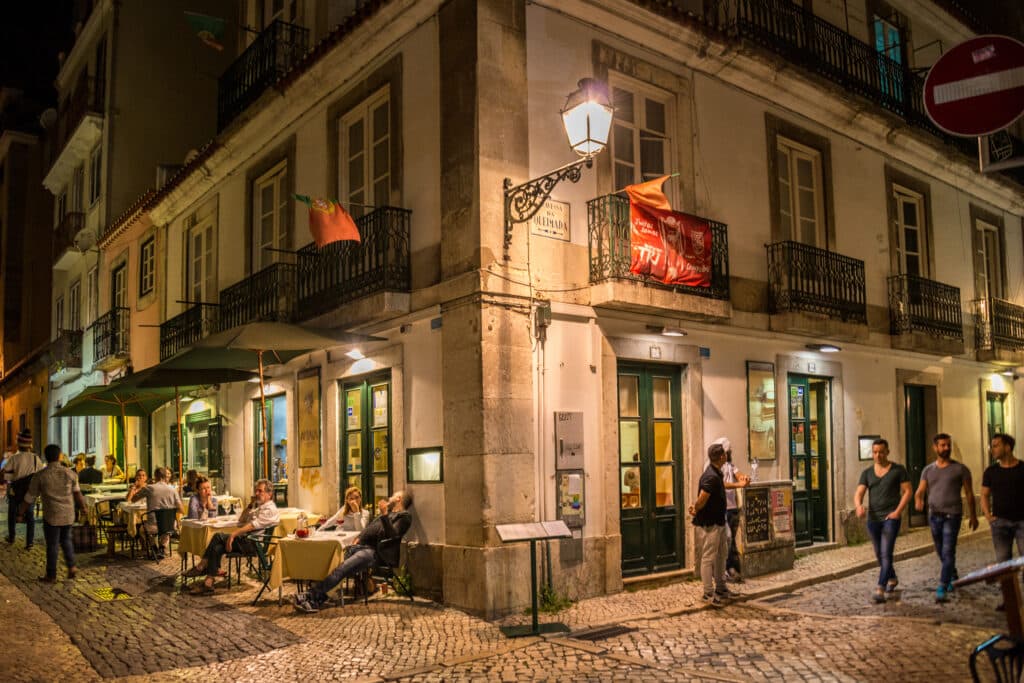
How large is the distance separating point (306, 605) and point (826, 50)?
10964mm

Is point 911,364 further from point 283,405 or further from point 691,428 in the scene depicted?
point 283,405

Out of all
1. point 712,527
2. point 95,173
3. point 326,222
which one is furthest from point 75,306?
point 712,527

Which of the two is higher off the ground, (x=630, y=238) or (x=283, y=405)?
(x=630, y=238)

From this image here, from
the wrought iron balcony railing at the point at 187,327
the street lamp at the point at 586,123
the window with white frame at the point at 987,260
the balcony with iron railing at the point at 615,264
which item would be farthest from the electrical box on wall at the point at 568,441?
the window with white frame at the point at 987,260

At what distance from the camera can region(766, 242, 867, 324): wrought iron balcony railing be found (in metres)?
11.9

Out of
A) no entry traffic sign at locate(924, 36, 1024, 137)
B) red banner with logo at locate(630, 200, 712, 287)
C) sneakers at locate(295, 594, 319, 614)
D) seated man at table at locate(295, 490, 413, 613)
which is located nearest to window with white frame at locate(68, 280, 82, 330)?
seated man at table at locate(295, 490, 413, 613)

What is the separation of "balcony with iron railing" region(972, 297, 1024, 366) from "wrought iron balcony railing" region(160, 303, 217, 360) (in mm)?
13750

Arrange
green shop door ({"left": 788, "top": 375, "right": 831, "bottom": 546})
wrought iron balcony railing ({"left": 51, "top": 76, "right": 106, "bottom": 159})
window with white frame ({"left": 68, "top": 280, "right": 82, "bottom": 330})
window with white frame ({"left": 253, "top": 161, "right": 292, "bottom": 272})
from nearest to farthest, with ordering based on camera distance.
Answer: green shop door ({"left": 788, "top": 375, "right": 831, "bottom": 546}) < window with white frame ({"left": 253, "top": 161, "right": 292, "bottom": 272}) < wrought iron balcony railing ({"left": 51, "top": 76, "right": 106, "bottom": 159}) < window with white frame ({"left": 68, "top": 280, "right": 82, "bottom": 330})

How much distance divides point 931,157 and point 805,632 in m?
10.8

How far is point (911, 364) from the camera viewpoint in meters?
14.5

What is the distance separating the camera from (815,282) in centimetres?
1240

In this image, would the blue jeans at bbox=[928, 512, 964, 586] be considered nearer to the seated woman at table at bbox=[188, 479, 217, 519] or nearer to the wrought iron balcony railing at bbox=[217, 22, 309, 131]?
the seated woman at table at bbox=[188, 479, 217, 519]

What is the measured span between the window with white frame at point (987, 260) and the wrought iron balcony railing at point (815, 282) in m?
4.82

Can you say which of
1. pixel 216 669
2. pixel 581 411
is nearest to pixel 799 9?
pixel 581 411
